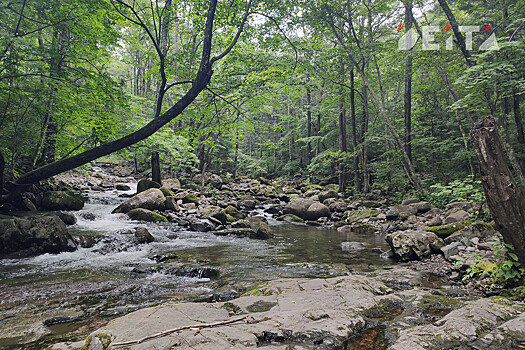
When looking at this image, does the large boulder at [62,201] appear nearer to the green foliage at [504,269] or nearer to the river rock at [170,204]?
the river rock at [170,204]

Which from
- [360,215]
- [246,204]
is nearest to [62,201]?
[246,204]

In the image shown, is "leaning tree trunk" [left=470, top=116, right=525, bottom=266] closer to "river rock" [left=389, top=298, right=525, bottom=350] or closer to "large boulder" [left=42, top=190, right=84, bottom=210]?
"river rock" [left=389, top=298, right=525, bottom=350]

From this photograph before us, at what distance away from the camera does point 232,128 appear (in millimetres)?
8297

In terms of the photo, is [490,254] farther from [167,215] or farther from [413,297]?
[167,215]

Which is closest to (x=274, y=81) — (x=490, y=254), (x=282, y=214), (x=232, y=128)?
(x=232, y=128)

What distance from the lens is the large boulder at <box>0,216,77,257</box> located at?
5.92m

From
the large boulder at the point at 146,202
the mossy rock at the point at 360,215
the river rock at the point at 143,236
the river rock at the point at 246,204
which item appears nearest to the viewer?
the river rock at the point at 143,236

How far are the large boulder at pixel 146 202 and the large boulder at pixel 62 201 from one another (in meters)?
1.48

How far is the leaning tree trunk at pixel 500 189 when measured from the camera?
11.6 feet

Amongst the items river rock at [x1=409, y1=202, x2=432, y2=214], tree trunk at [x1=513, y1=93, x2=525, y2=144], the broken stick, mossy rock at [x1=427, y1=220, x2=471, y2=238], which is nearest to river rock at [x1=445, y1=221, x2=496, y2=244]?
mossy rock at [x1=427, y1=220, x2=471, y2=238]

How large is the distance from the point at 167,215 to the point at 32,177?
18.4 feet

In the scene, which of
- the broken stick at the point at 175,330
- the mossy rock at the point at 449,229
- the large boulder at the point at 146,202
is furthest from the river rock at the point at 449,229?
the large boulder at the point at 146,202

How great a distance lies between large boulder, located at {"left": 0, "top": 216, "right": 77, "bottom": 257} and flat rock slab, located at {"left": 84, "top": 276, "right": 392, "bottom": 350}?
Result: 5.31 m

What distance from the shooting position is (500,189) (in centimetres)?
359
